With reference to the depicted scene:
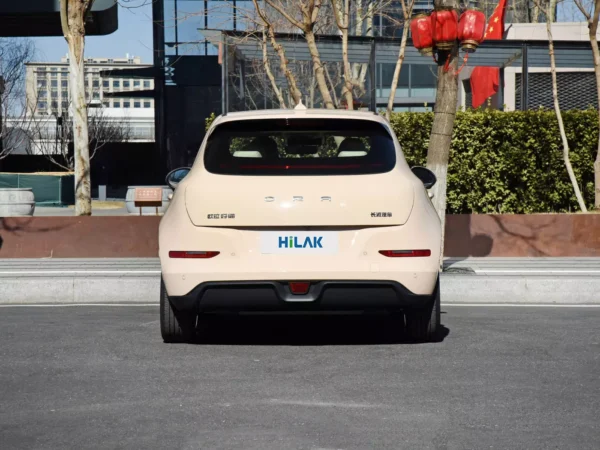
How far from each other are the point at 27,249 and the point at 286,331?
7.71 meters

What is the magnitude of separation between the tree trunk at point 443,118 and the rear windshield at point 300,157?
452cm

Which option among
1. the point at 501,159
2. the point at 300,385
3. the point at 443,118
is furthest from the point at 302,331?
the point at 501,159

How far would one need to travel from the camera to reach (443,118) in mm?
12203

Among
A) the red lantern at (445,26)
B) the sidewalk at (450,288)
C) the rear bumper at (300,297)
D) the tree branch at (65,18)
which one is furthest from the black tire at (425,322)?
the tree branch at (65,18)

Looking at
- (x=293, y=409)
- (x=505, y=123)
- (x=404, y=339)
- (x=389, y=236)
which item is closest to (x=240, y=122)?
(x=389, y=236)

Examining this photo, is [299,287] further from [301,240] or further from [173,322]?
[173,322]

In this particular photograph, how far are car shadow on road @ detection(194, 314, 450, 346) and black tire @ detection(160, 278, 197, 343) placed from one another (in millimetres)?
173

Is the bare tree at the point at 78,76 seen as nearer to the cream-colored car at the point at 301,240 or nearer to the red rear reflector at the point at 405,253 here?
the cream-colored car at the point at 301,240

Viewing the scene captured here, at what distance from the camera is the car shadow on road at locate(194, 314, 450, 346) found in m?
8.00

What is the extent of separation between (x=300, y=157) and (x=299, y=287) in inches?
38.8

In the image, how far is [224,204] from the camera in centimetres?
715

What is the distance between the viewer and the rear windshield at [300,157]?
7.41 m

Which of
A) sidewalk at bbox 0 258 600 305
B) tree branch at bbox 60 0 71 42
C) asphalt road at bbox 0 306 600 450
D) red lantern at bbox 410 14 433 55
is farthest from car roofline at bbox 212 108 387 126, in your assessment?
tree branch at bbox 60 0 71 42

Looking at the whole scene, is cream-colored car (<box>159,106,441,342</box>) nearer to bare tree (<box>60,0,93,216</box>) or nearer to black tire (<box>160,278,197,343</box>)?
black tire (<box>160,278,197,343</box>)
